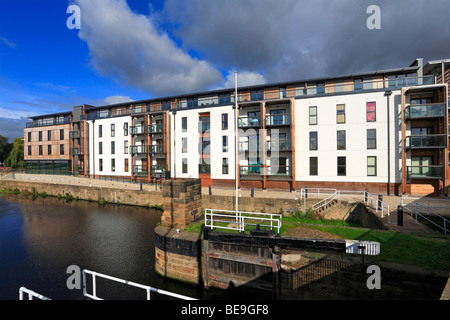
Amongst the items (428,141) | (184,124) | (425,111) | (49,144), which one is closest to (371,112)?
(425,111)

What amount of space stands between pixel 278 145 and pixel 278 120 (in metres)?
2.75

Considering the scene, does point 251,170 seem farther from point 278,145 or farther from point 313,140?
point 313,140

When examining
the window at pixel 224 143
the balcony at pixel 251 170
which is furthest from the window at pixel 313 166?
the window at pixel 224 143

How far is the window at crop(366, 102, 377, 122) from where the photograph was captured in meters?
21.1

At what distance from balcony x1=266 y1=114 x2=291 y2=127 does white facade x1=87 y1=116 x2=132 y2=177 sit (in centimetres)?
2107

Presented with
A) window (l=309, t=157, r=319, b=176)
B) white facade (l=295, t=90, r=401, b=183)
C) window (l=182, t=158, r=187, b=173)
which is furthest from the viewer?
window (l=182, t=158, r=187, b=173)

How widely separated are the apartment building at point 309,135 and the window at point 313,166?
0.35ft

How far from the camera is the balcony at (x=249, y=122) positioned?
2431 centimetres

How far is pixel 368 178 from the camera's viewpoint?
834 inches

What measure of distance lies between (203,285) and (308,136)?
61.0 ft

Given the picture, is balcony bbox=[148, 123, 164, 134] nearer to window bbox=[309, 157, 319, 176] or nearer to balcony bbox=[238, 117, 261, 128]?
balcony bbox=[238, 117, 261, 128]

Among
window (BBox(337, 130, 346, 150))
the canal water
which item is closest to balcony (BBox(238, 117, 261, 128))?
window (BBox(337, 130, 346, 150))
